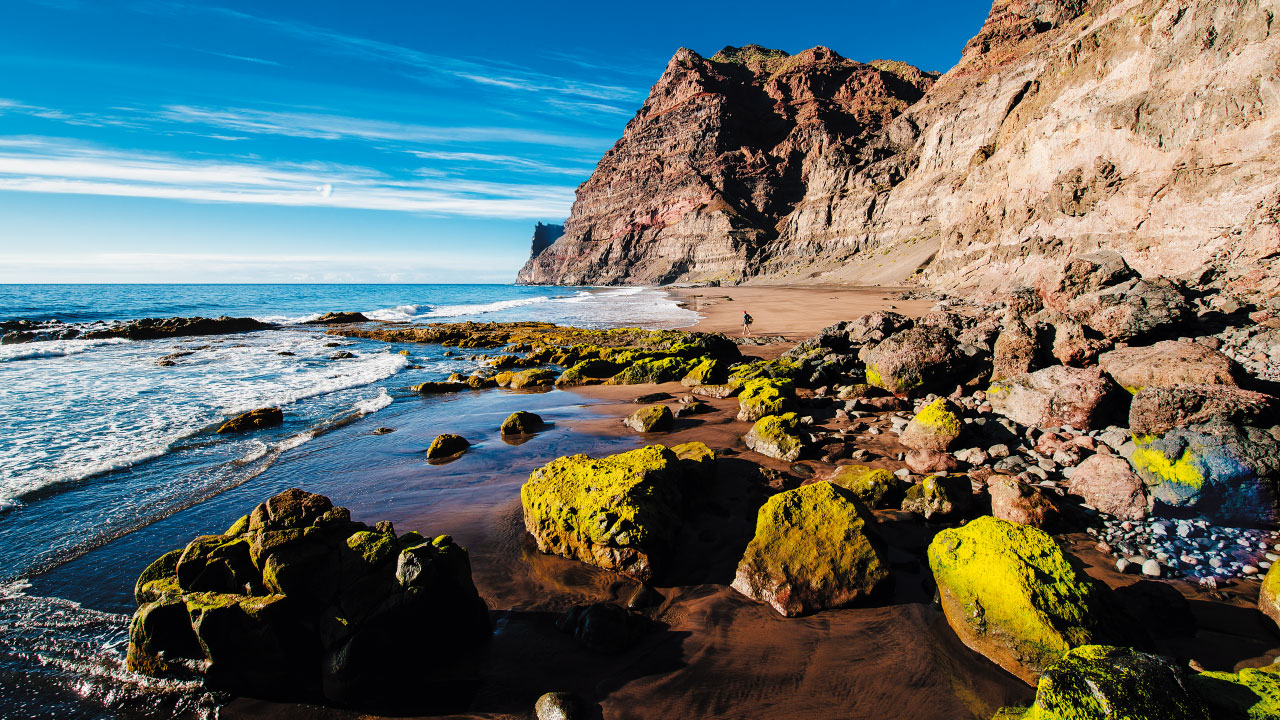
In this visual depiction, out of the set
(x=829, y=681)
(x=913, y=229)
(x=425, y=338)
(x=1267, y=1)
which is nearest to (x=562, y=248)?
(x=913, y=229)

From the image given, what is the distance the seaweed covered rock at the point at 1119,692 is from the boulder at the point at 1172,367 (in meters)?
6.62

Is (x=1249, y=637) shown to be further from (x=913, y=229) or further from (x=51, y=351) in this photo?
(x=913, y=229)

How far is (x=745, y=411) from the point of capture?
10.3 metres

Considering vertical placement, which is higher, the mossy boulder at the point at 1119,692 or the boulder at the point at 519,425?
the mossy boulder at the point at 1119,692

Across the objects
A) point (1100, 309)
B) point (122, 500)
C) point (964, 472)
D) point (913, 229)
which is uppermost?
point (913, 229)

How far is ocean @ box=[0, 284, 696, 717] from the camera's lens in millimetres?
4297

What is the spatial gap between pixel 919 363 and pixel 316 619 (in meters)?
11.2

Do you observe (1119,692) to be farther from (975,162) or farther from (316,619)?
(975,162)

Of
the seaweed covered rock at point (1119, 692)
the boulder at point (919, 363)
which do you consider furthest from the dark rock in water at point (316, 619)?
the boulder at point (919, 363)

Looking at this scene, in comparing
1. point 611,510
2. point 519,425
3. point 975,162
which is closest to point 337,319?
point 519,425

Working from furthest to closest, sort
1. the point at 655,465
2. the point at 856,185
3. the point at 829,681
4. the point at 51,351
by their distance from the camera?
1. the point at 856,185
2. the point at 51,351
3. the point at 655,465
4. the point at 829,681

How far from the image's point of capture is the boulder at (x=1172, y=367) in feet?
22.9

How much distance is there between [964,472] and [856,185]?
301ft

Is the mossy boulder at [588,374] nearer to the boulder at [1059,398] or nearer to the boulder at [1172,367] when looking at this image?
the boulder at [1059,398]
